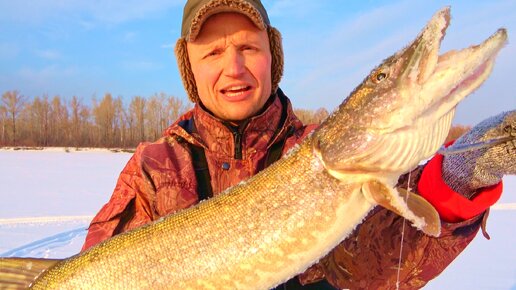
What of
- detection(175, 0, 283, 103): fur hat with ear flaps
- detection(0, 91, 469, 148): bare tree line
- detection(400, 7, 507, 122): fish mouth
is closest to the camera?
detection(400, 7, 507, 122): fish mouth

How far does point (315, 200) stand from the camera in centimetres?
166

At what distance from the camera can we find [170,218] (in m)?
1.84

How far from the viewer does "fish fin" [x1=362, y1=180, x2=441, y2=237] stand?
1.60 m

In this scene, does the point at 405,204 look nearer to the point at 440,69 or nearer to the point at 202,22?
the point at 440,69

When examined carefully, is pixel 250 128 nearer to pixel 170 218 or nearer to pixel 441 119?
pixel 170 218

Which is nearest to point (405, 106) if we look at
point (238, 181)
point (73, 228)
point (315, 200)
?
point (315, 200)

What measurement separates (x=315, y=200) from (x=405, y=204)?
1.06 ft

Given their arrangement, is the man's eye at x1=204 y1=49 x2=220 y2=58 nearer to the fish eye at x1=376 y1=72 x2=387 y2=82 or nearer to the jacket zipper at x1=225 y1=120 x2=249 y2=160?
the jacket zipper at x1=225 y1=120 x2=249 y2=160

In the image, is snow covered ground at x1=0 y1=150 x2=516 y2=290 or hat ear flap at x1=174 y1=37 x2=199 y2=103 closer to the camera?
hat ear flap at x1=174 y1=37 x2=199 y2=103

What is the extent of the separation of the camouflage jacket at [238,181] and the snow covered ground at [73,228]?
314cm

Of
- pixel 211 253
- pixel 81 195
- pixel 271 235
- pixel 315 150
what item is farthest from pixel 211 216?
pixel 81 195

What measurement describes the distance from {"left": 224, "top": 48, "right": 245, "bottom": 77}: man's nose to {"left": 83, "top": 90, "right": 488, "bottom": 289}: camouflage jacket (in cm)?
25

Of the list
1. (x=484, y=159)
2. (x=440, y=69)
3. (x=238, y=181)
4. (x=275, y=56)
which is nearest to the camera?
(x=440, y=69)

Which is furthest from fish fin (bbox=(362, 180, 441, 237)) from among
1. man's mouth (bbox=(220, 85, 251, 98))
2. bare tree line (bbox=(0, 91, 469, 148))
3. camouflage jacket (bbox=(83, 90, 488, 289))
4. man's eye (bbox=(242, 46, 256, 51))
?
bare tree line (bbox=(0, 91, 469, 148))
